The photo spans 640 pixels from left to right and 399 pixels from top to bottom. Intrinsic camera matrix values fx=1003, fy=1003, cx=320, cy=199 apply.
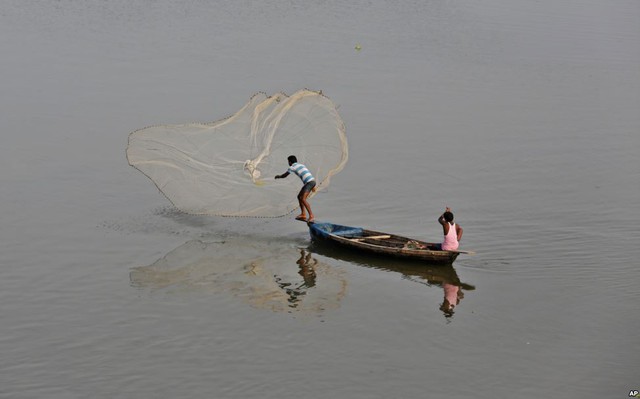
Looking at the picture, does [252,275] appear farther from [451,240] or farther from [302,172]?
[451,240]

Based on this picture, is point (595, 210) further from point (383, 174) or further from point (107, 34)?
point (107, 34)

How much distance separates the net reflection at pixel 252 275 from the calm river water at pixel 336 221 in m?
0.05

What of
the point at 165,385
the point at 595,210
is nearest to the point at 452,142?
the point at 595,210

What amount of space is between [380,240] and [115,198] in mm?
4861

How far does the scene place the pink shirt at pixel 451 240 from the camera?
14555 mm

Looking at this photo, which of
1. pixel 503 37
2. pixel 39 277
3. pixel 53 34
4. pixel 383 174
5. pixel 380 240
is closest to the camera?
pixel 39 277

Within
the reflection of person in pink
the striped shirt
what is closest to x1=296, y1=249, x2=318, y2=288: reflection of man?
the striped shirt

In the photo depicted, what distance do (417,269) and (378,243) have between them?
0.78 metres

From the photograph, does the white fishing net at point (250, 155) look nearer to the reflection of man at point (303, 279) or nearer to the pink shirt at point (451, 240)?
the reflection of man at point (303, 279)

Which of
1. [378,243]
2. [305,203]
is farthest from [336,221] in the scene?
[378,243]

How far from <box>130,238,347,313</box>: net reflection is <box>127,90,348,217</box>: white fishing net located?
2.46 feet

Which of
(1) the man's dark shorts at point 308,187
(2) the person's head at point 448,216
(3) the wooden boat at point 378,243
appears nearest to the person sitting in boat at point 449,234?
(2) the person's head at point 448,216

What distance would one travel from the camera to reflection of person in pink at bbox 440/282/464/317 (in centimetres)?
1346

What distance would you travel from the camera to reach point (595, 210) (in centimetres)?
1734
